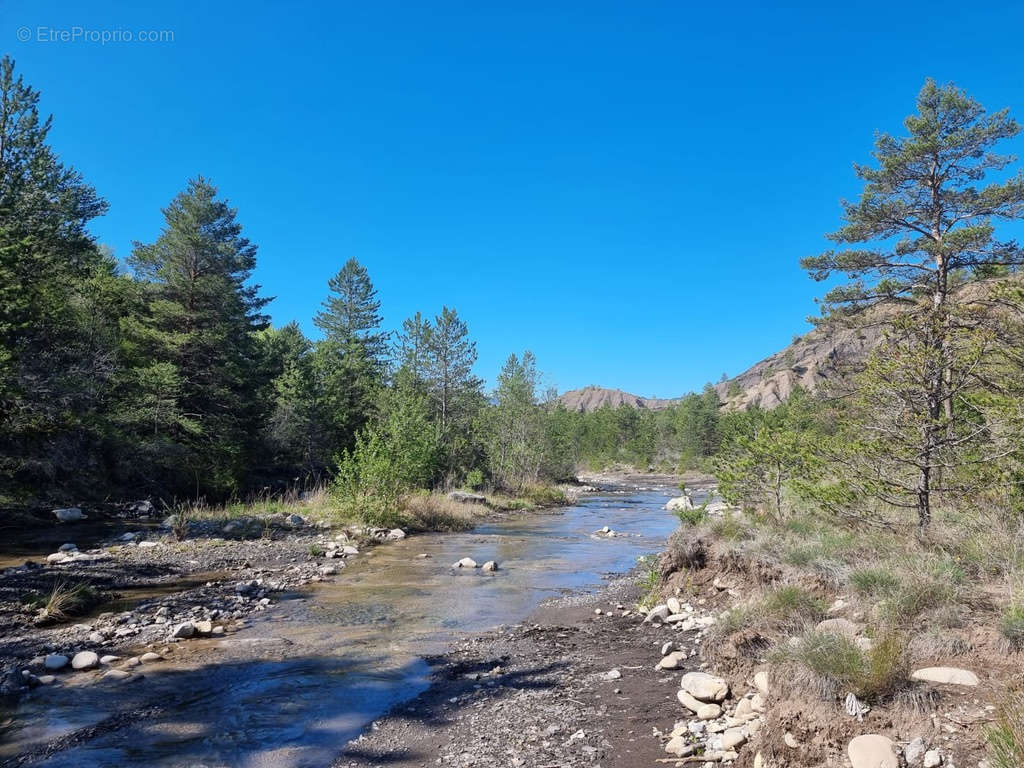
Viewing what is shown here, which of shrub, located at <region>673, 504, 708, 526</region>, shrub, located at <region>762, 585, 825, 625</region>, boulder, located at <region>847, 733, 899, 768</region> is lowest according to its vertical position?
boulder, located at <region>847, 733, 899, 768</region>

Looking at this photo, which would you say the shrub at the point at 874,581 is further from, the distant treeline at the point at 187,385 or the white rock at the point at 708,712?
the distant treeline at the point at 187,385

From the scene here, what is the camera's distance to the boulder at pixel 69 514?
20.2 metres

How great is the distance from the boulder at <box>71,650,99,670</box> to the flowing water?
0.30 metres

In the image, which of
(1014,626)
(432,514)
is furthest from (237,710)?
(432,514)

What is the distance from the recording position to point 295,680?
7395 mm

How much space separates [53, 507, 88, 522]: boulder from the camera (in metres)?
20.2

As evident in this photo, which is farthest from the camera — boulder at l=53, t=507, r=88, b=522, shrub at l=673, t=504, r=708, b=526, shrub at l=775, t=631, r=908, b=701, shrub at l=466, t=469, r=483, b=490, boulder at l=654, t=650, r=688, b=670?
shrub at l=466, t=469, r=483, b=490

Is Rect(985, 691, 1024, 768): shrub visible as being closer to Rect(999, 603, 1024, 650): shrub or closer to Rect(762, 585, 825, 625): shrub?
Rect(999, 603, 1024, 650): shrub

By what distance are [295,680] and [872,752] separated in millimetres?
6372

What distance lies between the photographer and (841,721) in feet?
14.8

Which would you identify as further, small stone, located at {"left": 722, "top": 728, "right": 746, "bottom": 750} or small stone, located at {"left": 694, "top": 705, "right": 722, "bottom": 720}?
small stone, located at {"left": 694, "top": 705, "right": 722, "bottom": 720}

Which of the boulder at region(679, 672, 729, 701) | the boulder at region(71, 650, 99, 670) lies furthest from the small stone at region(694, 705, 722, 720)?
the boulder at region(71, 650, 99, 670)

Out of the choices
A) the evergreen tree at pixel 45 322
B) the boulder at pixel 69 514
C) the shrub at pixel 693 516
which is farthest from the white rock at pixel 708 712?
the boulder at pixel 69 514

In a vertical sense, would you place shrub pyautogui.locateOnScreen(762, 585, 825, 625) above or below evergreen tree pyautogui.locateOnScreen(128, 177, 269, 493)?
below
